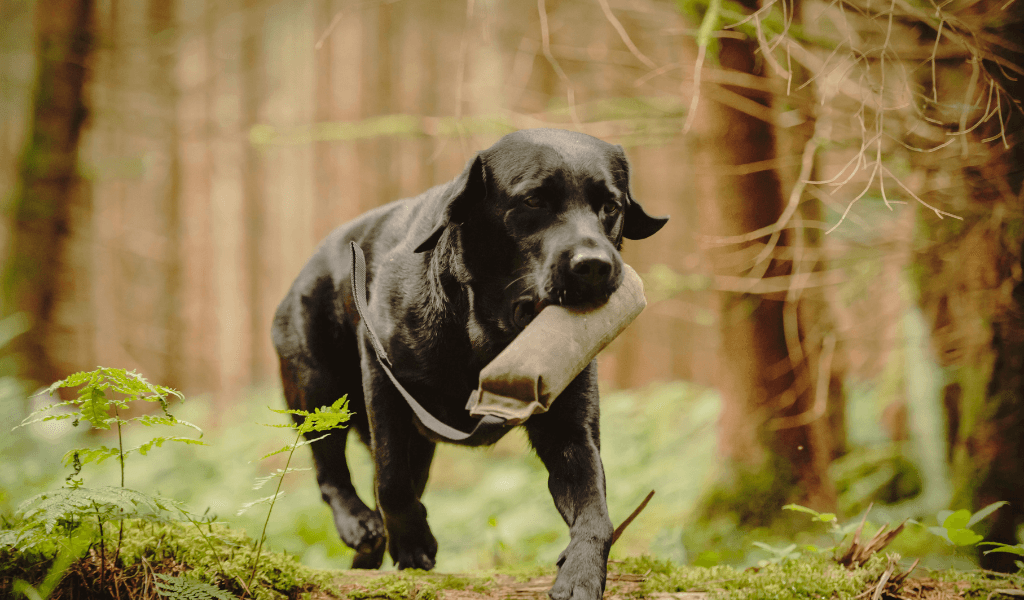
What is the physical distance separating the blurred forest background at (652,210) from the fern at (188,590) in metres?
1.98

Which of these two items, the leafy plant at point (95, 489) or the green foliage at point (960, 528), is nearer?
the leafy plant at point (95, 489)

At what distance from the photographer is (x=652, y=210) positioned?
9.98 metres

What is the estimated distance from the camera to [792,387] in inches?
171

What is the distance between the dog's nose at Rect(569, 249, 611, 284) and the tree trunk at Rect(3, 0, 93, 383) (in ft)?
25.0

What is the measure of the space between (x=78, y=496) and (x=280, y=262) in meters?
10.1

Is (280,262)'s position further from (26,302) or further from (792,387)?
(792,387)

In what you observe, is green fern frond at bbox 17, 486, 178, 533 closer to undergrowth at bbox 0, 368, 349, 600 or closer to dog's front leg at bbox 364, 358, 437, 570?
undergrowth at bbox 0, 368, 349, 600

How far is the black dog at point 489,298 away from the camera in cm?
211

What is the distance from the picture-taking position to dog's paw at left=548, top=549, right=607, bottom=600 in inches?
76.0

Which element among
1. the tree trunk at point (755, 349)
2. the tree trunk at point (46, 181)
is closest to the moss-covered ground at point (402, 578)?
the tree trunk at point (755, 349)

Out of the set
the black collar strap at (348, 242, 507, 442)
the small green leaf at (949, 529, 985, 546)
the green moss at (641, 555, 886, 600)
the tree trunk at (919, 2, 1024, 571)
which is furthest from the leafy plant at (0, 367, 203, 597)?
the tree trunk at (919, 2, 1024, 571)

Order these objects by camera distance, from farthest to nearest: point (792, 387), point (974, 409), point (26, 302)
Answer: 1. point (26, 302)
2. point (792, 387)
3. point (974, 409)

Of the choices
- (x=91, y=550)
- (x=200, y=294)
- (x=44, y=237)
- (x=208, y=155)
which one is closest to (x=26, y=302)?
(x=44, y=237)

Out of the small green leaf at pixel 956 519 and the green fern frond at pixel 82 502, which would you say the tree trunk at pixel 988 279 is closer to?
the small green leaf at pixel 956 519
